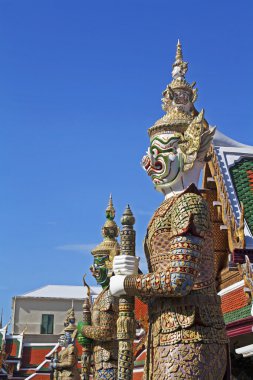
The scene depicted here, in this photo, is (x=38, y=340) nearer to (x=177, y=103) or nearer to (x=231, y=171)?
(x=231, y=171)

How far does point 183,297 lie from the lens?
452 centimetres

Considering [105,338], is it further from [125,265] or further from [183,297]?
[183,297]

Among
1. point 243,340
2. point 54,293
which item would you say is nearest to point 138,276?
point 243,340

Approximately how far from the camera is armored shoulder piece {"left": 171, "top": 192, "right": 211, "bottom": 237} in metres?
4.50

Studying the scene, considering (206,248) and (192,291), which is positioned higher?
(206,248)

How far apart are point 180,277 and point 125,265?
0.57 meters

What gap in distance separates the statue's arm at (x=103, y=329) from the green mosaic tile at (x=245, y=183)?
2.31 meters

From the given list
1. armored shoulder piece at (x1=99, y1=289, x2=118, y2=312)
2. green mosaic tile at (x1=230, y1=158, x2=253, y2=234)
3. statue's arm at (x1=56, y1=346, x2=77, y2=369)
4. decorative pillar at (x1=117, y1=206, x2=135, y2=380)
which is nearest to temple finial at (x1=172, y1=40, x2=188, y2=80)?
decorative pillar at (x1=117, y1=206, x2=135, y2=380)

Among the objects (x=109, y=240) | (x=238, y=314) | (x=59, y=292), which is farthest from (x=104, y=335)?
(x=59, y=292)

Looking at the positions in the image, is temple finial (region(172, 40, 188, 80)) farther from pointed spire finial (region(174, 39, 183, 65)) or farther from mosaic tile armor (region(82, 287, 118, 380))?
mosaic tile armor (region(82, 287, 118, 380))

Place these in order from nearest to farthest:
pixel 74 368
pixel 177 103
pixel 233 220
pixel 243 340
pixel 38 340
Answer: pixel 177 103
pixel 233 220
pixel 243 340
pixel 74 368
pixel 38 340

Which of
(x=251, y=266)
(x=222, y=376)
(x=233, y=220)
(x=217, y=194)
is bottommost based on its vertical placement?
(x=222, y=376)

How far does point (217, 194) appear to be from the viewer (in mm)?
8844

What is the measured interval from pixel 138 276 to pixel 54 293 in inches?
1080
